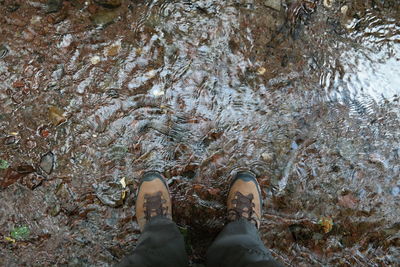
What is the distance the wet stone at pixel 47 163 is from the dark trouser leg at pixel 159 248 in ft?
2.73

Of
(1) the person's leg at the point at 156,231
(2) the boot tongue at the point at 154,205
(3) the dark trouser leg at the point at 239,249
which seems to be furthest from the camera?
(2) the boot tongue at the point at 154,205

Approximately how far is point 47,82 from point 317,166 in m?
2.14

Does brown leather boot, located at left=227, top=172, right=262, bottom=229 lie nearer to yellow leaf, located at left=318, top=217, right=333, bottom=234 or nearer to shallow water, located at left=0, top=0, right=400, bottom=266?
shallow water, located at left=0, top=0, right=400, bottom=266

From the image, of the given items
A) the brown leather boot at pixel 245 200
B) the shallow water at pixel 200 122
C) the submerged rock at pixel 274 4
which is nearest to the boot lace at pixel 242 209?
the brown leather boot at pixel 245 200

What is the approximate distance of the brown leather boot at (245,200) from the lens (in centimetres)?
→ 242

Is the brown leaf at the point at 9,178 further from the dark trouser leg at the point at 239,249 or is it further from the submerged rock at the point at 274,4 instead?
the submerged rock at the point at 274,4

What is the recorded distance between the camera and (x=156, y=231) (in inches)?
88.5

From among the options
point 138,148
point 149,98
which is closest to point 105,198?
point 138,148

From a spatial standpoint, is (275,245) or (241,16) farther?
(241,16)

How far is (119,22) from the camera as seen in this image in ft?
8.61

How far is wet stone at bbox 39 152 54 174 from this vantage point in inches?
96.4

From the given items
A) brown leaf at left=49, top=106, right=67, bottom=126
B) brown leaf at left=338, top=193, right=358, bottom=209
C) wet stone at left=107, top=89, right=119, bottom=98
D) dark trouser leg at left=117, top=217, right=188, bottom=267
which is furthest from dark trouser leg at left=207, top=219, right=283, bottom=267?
brown leaf at left=49, top=106, right=67, bottom=126

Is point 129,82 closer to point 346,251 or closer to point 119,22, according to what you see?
point 119,22

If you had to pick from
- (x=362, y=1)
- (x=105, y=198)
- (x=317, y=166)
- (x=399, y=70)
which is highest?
Result: (x=362, y=1)
